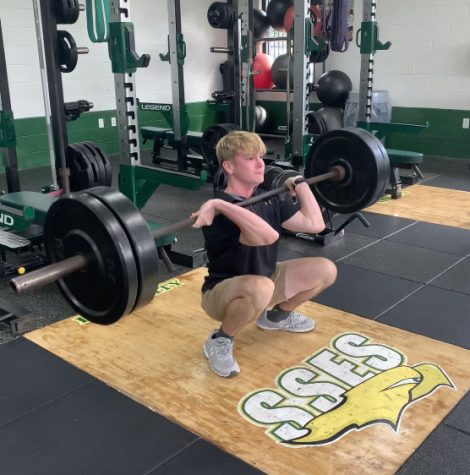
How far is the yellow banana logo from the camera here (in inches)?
73.0

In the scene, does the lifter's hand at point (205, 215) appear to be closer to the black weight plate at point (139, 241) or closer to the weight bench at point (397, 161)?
the black weight plate at point (139, 241)

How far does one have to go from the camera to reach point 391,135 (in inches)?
276

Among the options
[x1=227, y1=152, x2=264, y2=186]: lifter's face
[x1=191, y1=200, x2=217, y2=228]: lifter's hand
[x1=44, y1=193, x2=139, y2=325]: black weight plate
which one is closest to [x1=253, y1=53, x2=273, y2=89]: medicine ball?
[x1=227, y1=152, x2=264, y2=186]: lifter's face

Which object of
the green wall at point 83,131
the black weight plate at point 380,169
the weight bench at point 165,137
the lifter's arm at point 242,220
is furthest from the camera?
the green wall at point 83,131

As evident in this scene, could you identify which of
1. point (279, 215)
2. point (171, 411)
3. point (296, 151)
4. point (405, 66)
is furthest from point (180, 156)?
point (171, 411)

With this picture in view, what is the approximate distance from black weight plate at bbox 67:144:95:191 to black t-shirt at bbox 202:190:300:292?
1880 mm

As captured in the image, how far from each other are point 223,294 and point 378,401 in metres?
0.68

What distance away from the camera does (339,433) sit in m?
1.83

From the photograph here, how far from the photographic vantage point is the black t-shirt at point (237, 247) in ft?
6.73

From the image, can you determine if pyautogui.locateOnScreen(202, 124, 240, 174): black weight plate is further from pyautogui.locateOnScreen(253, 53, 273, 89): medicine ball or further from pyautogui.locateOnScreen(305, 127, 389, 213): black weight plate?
pyautogui.locateOnScreen(305, 127, 389, 213): black weight plate

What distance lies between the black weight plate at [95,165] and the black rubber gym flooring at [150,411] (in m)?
0.73

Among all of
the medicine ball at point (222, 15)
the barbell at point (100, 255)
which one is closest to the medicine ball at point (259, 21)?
the medicine ball at point (222, 15)

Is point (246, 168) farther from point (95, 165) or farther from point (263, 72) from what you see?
point (263, 72)

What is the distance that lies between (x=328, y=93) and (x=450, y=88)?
139 centimetres
